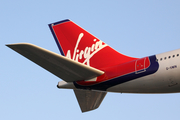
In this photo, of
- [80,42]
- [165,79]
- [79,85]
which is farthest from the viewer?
[80,42]

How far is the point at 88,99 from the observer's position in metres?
23.8

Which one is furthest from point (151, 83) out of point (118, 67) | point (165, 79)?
point (118, 67)

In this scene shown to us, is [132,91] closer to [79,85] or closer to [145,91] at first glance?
[145,91]

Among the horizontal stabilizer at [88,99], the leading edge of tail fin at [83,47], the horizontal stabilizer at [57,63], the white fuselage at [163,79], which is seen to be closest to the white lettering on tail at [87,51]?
the leading edge of tail fin at [83,47]

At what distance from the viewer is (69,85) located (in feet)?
73.0

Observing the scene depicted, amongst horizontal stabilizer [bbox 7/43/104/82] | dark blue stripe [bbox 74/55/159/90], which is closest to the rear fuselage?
dark blue stripe [bbox 74/55/159/90]

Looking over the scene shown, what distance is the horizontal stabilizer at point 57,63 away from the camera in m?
17.6

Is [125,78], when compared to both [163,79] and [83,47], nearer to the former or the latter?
[163,79]

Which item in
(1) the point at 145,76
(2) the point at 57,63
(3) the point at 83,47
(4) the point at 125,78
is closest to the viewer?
(2) the point at 57,63

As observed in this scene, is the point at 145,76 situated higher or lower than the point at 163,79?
higher

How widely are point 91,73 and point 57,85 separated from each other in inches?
127

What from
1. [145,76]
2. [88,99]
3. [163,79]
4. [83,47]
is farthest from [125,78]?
[83,47]

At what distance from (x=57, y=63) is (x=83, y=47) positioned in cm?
519

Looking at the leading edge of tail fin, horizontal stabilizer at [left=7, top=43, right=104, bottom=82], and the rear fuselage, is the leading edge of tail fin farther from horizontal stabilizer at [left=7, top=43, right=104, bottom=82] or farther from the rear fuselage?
horizontal stabilizer at [left=7, top=43, right=104, bottom=82]
